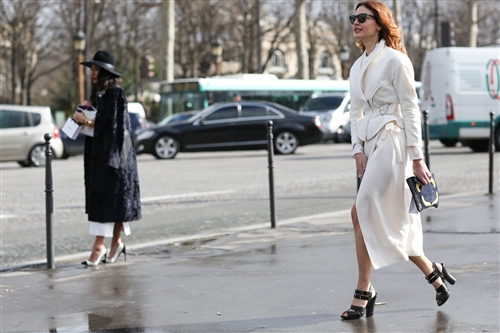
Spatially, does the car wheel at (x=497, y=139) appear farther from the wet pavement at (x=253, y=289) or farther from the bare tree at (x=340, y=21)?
the bare tree at (x=340, y=21)

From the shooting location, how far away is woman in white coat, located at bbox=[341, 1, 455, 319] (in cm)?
497

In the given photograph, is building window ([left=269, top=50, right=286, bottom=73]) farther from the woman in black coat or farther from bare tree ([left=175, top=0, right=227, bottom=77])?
the woman in black coat

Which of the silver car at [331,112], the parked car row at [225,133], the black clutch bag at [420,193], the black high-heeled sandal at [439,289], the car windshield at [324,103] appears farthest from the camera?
the car windshield at [324,103]

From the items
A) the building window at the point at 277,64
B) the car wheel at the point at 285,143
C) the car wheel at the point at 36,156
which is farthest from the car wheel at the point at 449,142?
the building window at the point at 277,64

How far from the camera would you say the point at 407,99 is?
496 centimetres

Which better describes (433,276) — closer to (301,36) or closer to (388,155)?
(388,155)

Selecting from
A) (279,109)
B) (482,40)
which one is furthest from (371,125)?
(482,40)

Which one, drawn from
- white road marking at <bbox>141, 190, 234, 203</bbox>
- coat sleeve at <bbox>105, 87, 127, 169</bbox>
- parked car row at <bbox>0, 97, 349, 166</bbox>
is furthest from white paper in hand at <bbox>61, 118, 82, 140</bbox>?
parked car row at <bbox>0, 97, 349, 166</bbox>

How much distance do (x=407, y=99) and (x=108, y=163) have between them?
3094 millimetres

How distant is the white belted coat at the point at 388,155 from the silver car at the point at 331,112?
2700cm

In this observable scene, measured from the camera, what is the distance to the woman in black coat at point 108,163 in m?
7.37

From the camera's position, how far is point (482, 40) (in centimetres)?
7738

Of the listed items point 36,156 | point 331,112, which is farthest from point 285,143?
point 331,112

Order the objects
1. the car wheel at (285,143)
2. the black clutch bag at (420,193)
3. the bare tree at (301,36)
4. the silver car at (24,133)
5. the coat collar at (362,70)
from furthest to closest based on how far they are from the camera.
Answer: the bare tree at (301,36) < the car wheel at (285,143) < the silver car at (24,133) < the coat collar at (362,70) < the black clutch bag at (420,193)
